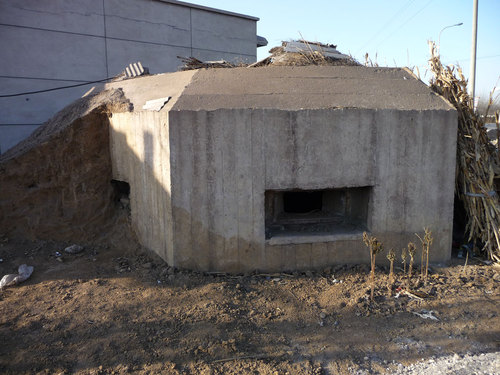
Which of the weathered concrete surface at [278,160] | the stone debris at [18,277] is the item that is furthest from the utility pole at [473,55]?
the stone debris at [18,277]

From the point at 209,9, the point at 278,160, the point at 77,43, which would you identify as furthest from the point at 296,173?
the point at 209,9

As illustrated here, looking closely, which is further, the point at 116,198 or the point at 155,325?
the point at 116,198

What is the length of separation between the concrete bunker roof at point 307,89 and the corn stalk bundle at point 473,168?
506mm

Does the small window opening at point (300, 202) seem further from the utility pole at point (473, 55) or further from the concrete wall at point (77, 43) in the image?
the utility pole at point (473, 55)

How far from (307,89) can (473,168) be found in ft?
8.85

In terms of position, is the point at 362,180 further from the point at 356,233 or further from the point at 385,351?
the point at 385,351

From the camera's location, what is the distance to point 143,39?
12.6 metres

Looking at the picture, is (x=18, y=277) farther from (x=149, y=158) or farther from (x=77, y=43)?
(x=77, y=43)

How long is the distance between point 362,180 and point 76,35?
994cm

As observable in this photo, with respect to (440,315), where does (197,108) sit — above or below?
above

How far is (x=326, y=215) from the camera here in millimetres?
5766

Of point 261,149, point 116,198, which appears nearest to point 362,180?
point 261,149

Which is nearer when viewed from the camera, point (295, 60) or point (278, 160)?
point (278, 160)

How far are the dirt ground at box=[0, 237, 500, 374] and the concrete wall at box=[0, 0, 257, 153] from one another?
6.02 metres
